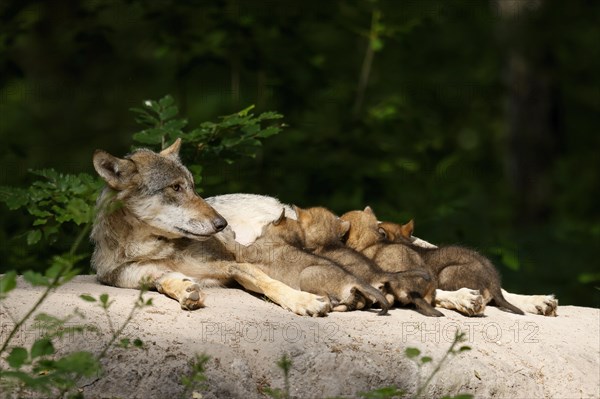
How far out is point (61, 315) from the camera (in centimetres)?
502

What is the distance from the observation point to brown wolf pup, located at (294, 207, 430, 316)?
19.7ft

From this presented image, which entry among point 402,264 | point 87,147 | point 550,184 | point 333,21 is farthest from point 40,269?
point 550,184

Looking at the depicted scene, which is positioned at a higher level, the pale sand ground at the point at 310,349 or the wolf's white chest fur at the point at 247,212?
the wolf's white chest fur at the point at 247,212

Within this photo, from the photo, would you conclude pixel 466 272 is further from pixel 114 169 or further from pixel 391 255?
pixel 114 169

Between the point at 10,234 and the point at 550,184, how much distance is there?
947cm

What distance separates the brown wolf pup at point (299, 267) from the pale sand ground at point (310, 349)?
123mm

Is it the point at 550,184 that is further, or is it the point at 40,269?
the point at 550,184

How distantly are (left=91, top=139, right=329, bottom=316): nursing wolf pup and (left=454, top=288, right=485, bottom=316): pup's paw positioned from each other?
121 centimetres

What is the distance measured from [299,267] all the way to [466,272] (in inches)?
47.9

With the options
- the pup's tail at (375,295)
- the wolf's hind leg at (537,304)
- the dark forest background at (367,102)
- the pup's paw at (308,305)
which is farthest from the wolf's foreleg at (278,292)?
the dark forest background at (367,102)

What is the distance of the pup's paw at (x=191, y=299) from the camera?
5492 mm

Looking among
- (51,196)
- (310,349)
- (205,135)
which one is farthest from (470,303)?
(51,196)

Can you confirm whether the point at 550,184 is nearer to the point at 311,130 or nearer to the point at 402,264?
the point at 311,130

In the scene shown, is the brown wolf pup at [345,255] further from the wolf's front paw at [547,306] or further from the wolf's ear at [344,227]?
the wolf's front paw at [547,306]
